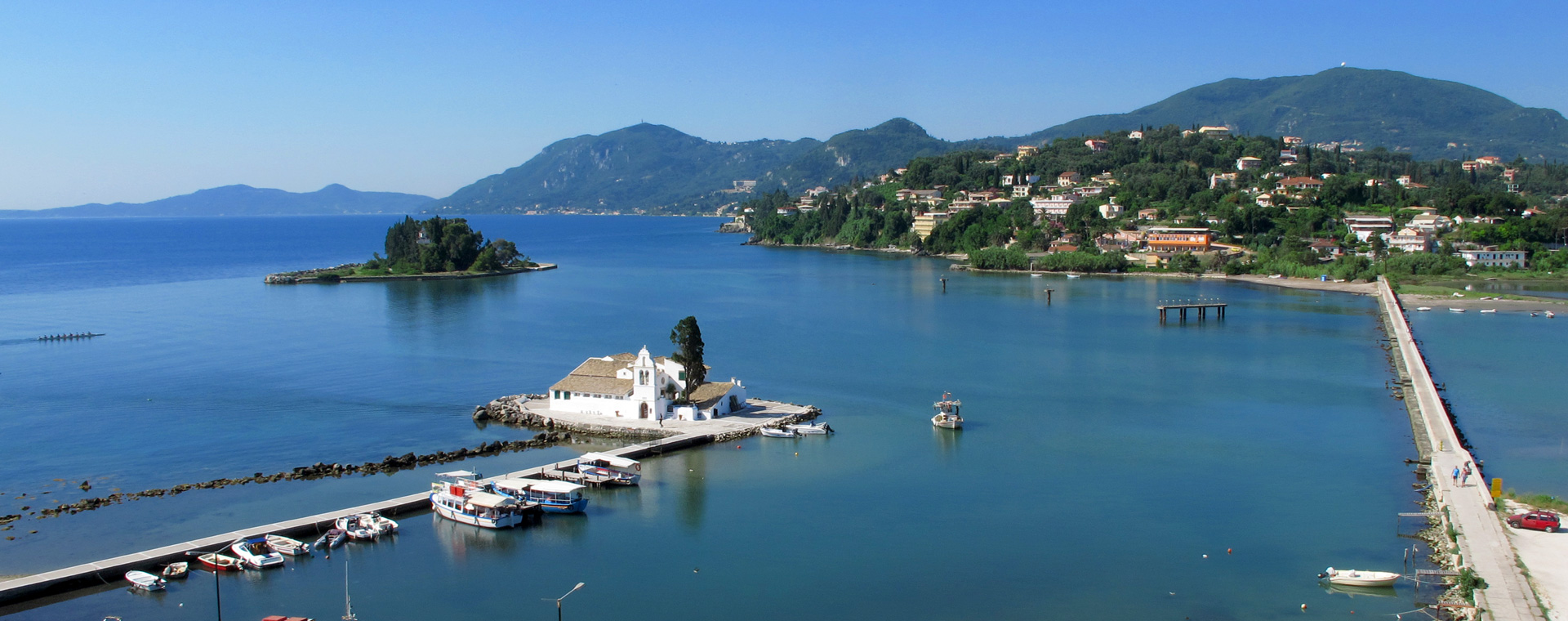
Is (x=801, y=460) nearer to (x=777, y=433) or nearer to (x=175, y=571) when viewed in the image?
(x=777, y=433)

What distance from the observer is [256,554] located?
54.5 ft

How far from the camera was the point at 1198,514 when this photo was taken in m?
19.0

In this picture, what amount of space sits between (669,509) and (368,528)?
5163mm

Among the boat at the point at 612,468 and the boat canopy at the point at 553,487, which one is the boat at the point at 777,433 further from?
the boat canopy at the point at 553,487

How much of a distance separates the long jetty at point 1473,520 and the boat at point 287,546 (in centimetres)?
1699

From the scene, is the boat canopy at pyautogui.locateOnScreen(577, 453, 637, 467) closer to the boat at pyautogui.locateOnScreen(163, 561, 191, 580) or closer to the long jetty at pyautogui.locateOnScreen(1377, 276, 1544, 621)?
the boat at pyautogui.locateOnScreen(163, 561, 191, 580)

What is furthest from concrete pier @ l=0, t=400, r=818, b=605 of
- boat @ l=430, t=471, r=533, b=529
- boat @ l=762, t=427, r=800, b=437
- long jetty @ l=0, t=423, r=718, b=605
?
boat @ l=430, t=471, r=533, b=529

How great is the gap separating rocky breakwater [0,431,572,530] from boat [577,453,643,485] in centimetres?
274

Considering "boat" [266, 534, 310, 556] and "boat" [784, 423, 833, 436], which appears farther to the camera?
"boat" [784, 423, 833, 436]

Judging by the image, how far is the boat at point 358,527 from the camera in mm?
17531

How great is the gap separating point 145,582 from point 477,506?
503 centimetres

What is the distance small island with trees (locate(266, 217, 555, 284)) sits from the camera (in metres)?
69.1

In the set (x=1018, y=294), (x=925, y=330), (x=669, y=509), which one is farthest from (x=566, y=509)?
(x=1018, y=294)

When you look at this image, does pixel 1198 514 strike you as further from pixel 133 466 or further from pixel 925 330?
pixel 925 330
